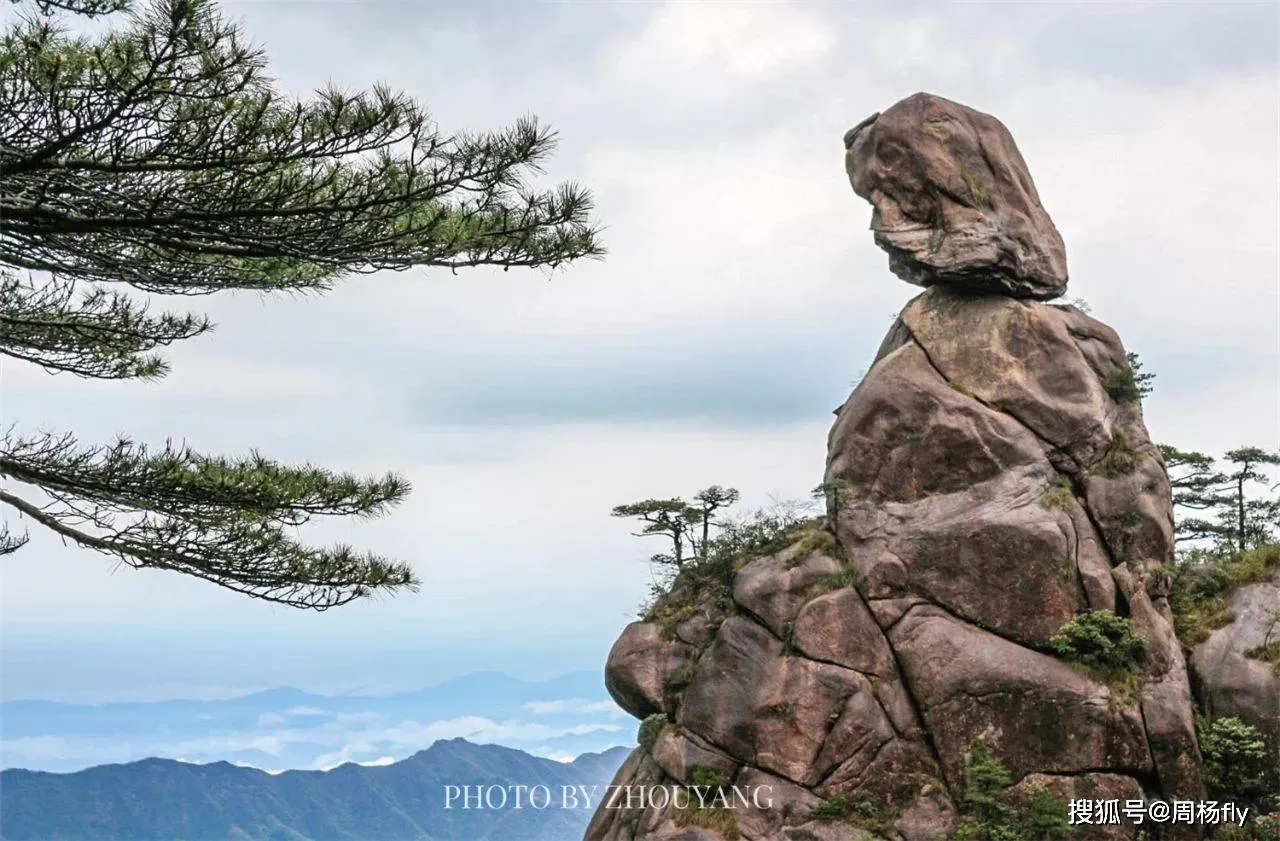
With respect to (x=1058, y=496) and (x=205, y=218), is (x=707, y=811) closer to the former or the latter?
(x=1058, y=496)

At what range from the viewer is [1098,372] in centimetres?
2208

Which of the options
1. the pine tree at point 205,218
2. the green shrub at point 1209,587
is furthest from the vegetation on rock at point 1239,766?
the pine tree at point 205,218

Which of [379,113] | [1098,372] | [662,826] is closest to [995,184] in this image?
[1098,372]

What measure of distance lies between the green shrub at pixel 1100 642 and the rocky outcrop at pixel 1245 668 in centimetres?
166

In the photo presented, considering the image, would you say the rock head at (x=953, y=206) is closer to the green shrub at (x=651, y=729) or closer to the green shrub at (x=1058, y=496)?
the green shrub at (x=1058, y=496)

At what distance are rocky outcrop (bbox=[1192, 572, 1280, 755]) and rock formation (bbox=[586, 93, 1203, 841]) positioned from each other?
3.06 feet

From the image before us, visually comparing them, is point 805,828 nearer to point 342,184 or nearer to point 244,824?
point 342,184

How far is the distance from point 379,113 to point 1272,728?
17.7 m

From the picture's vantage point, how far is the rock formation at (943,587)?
18.7 meters

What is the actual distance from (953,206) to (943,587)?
7.44 meters

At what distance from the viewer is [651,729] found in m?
21.2

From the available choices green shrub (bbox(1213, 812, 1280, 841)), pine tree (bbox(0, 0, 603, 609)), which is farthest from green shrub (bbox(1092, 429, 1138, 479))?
pine tree (bbox(0, 0, 603, 609))

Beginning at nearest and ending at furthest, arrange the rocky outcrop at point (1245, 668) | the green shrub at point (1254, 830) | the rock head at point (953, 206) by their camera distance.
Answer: the green shrub at point (1254, 830)
the rocky outcrop at point (1245, 668)
the rock head at point (953, 206)

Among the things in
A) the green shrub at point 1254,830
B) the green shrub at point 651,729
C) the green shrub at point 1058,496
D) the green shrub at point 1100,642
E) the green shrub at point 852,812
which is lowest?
the green shrub at point 1254,830
